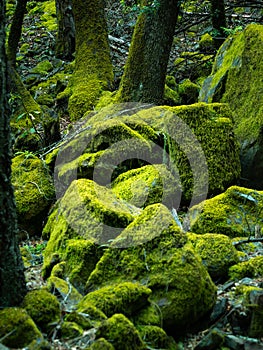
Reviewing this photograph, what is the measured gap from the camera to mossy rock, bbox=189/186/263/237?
5.43 metres

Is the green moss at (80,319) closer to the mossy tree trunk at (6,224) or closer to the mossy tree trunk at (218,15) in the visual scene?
the mossy tree trunk at (6,224)

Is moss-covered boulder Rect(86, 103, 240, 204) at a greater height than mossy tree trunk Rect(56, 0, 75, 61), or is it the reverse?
mossy tree trunk Rect(56, 0, 75, 61)

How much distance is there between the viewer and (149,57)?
7.86 metres

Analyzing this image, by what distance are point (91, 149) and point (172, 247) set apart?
303 centimetres

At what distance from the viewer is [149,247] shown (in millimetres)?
4098

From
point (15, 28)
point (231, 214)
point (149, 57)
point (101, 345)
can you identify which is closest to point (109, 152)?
point (231, 214)

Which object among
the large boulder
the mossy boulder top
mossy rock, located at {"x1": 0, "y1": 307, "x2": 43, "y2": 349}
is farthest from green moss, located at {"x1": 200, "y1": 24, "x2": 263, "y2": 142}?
mossy rock, located at {"x1": 0, "y1": 307, "x2": 43, "y2": 349}

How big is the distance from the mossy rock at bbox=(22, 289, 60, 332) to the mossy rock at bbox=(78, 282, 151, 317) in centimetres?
23

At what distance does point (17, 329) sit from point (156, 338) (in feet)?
3.29

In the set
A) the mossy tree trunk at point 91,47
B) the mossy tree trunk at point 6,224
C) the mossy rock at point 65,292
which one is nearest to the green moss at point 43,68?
the mossy tree trunk at point 91,47

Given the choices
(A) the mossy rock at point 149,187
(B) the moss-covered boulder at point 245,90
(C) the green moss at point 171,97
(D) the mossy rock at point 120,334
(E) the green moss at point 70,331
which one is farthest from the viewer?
(C) the green moss at point 171,97

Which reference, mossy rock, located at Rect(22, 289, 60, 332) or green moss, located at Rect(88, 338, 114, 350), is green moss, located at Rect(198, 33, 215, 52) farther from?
green moss, located at Rect(88, 338, 114, 350)

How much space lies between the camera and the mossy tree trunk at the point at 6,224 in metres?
3.17

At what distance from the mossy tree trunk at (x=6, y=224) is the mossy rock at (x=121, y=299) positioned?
0.54 meters
